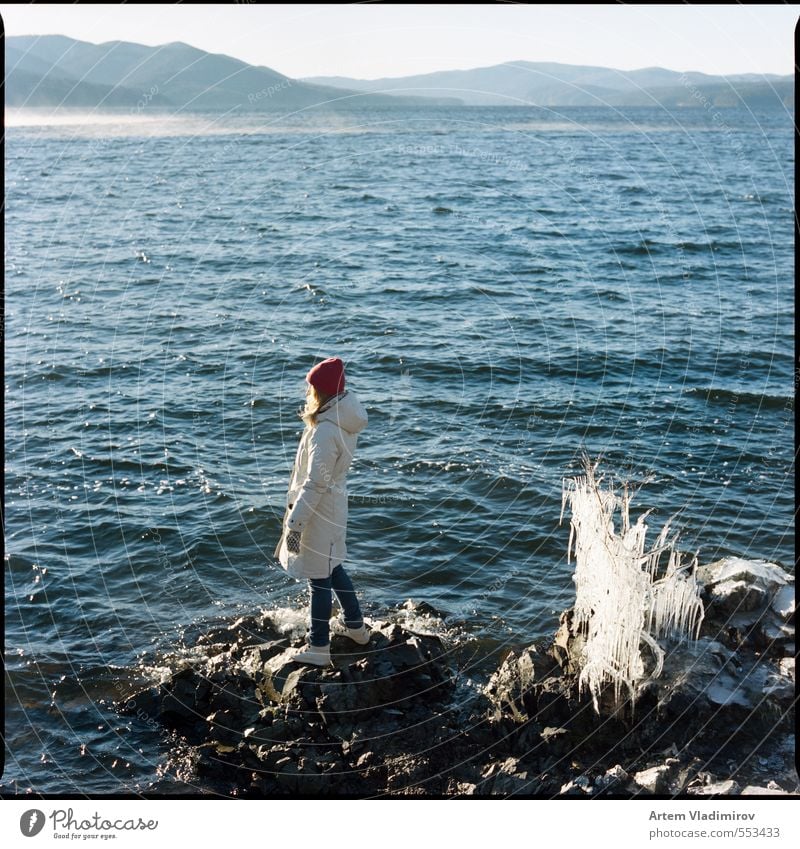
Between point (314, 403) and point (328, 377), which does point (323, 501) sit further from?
point (328, 377)

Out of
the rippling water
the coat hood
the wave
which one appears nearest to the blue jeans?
the coat hood

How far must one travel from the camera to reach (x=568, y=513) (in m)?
14.8

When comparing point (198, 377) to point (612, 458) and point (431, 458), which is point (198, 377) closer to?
point (431, 458)

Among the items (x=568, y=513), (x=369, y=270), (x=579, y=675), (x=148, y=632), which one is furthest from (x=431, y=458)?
(x=369, y=270)

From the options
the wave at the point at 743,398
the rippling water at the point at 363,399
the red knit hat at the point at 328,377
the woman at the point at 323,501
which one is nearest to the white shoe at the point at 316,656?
the woman at the point at 323,501

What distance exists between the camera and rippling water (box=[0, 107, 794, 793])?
12.6m

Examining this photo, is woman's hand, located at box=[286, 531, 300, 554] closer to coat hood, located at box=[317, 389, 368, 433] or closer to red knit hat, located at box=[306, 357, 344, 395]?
coat hood, located at box=[317, 389, 368, 433]

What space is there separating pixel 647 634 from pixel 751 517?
579cm

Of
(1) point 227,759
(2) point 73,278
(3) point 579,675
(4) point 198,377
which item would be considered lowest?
(1) point 227,759

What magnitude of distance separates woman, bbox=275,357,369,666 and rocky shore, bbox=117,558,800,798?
17.6 inches

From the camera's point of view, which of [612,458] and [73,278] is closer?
[612,458]

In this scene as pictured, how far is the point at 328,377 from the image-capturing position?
31.1 ft

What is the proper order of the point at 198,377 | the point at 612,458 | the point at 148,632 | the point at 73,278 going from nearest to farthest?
the point at 148,632 < the point at 612,458 < the point at 198,377 < the point at 73,278

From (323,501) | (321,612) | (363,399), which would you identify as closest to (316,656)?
(321,612)
